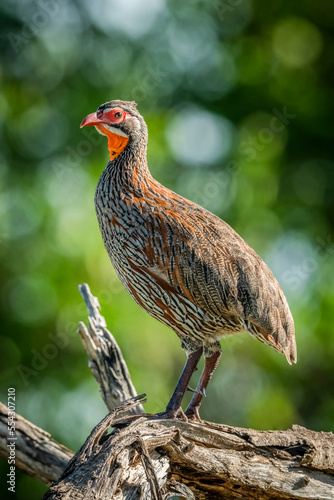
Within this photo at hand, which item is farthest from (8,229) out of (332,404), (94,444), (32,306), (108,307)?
(94,444)

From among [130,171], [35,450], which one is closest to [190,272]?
[130,171]

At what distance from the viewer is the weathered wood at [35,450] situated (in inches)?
261

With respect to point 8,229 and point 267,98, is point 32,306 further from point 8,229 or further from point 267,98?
point 267,98

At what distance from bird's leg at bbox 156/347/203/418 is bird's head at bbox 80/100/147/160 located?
1948 mm

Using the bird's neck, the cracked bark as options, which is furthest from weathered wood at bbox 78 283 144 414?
the bird's neck

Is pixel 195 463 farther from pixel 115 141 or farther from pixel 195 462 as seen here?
pixel 115 141

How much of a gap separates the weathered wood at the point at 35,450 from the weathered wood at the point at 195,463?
1629 mm

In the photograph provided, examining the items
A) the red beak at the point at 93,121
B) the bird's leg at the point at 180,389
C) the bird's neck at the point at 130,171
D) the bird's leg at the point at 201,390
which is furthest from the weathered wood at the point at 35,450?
the red beak at the point at 93,121

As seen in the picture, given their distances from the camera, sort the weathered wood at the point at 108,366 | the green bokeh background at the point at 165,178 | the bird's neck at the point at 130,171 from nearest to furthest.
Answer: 1. the bird's neck at the point at 130,171
2. the weathered wood at the point at 108,366
3. the green bokeh background at the point at 165,178

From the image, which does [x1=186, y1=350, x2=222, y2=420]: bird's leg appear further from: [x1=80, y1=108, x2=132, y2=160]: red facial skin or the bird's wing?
[x1=80, y1=108, x2=132, y2=160]: red facial skin

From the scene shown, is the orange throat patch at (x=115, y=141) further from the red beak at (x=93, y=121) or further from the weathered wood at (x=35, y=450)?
the weathered wood at (x=35, y=450)

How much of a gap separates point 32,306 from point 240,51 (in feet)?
21.2

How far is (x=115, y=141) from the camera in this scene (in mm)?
6586

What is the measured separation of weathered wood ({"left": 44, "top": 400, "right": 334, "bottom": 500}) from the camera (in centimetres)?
446
